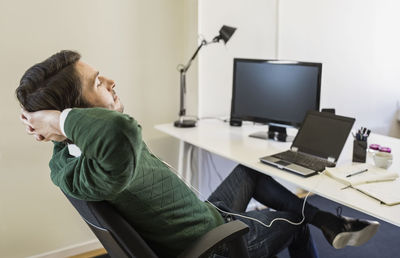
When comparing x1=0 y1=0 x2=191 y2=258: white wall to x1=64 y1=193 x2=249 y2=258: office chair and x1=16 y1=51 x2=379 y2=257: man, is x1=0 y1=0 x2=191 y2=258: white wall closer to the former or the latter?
x1=16 y1=51 x2=379 y2=257: man

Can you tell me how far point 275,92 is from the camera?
7.20 ft

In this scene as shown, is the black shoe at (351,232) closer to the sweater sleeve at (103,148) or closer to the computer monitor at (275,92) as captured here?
the computer monitor at (275,92)

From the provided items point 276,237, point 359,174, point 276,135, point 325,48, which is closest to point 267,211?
point 276,237

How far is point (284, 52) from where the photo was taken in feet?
9.59

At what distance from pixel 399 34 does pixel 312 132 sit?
2341 mm

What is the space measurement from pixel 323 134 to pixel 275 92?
1.49ft

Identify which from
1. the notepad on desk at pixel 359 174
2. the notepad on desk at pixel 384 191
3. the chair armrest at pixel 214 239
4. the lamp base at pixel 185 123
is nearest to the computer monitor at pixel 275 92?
the lamp base at pixel 185 123

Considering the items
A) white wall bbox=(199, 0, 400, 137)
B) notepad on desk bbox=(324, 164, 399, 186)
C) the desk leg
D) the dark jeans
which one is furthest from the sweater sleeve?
white wall bbox=(199, 0, 400, 137)

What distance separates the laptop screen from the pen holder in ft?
0.21

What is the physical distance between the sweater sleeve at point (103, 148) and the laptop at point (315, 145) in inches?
36.5

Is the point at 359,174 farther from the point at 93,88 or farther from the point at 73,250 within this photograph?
the point at 73,250

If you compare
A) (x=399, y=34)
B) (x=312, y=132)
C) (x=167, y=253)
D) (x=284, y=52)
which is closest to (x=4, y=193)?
(x=167, y=253)

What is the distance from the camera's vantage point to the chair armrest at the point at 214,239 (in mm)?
1086

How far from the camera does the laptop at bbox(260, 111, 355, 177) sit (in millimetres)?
1702
